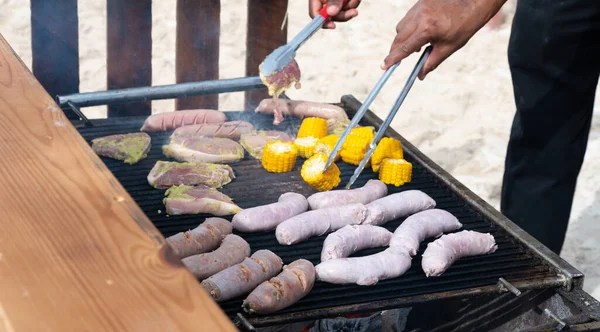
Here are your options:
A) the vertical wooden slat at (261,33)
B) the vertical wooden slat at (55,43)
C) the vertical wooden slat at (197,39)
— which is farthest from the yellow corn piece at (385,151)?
the vertical wooden slat at (55,43)

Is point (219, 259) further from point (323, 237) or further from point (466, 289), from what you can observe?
point (466, 289)

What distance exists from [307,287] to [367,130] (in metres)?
1.49

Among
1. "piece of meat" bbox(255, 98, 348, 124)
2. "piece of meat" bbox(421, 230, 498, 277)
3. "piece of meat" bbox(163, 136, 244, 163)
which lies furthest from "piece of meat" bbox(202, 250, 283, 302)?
"piece of meat" bbox(255, 98, 348, 124)

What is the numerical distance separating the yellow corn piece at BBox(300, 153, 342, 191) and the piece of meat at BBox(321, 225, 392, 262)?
49cm

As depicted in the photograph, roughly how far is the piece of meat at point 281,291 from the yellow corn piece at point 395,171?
3.70ft

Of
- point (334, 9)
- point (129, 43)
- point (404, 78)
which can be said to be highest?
point (334, 9)

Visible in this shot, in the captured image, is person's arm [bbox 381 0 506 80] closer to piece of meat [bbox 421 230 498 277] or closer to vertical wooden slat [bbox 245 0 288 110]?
piece of meat [bbox 421 230 498 277]

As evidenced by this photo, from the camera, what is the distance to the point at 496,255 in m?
3.43

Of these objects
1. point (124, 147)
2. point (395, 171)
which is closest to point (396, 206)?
point (395, 171)

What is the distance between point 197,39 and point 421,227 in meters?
2.76

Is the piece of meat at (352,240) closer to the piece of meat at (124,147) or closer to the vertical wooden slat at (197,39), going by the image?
the piece of meat at (124,147)

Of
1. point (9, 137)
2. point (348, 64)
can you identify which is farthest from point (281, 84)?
point (348, 64)

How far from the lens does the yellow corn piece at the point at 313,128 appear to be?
14.2 feet

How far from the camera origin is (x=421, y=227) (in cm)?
343
